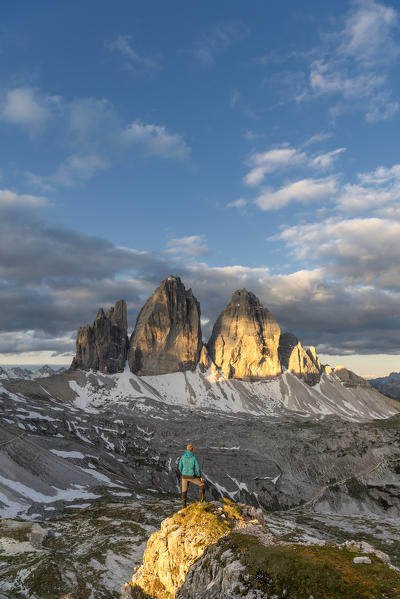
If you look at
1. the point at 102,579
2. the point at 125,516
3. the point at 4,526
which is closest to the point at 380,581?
the point at 102,579

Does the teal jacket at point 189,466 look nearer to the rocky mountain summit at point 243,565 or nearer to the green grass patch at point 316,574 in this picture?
the rocky mountain summit at point 243,565

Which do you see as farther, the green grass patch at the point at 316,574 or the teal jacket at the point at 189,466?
the teal jacket at the point at 189,466

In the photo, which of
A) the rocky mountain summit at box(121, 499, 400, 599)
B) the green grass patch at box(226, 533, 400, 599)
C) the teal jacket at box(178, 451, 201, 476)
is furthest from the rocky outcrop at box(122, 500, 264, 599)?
the green grass patch at box(226, 533, 400, 599)

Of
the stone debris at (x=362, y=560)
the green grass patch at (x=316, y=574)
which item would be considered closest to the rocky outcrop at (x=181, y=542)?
the green grass patch at (x=316, y=574)

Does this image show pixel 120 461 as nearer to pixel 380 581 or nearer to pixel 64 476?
pixel 64 476

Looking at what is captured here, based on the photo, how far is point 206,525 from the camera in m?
18.6

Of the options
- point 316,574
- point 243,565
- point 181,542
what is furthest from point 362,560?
point 181,542

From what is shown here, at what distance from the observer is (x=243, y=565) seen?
1342 centimetres

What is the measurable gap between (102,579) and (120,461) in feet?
413

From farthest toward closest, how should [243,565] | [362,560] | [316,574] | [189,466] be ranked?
1. [189,466]
2. [243,565]
3. [362,560]
4. [316,574]

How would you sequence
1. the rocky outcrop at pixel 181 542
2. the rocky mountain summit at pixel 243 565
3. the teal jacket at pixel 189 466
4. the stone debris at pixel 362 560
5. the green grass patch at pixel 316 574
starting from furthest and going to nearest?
the teal jacket at pixel 189 466 < the rocky outcrop at pixel 181 542 < the stone debris at pixel 362 560 < the rocky mountain summit at pixel 243 565 < the green grass patch at pixel 316 574

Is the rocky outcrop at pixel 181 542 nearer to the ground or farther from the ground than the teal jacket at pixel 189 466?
nearer to the ground

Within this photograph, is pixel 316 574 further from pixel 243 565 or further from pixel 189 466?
pixel 189 466

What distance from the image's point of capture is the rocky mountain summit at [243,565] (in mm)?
11203
